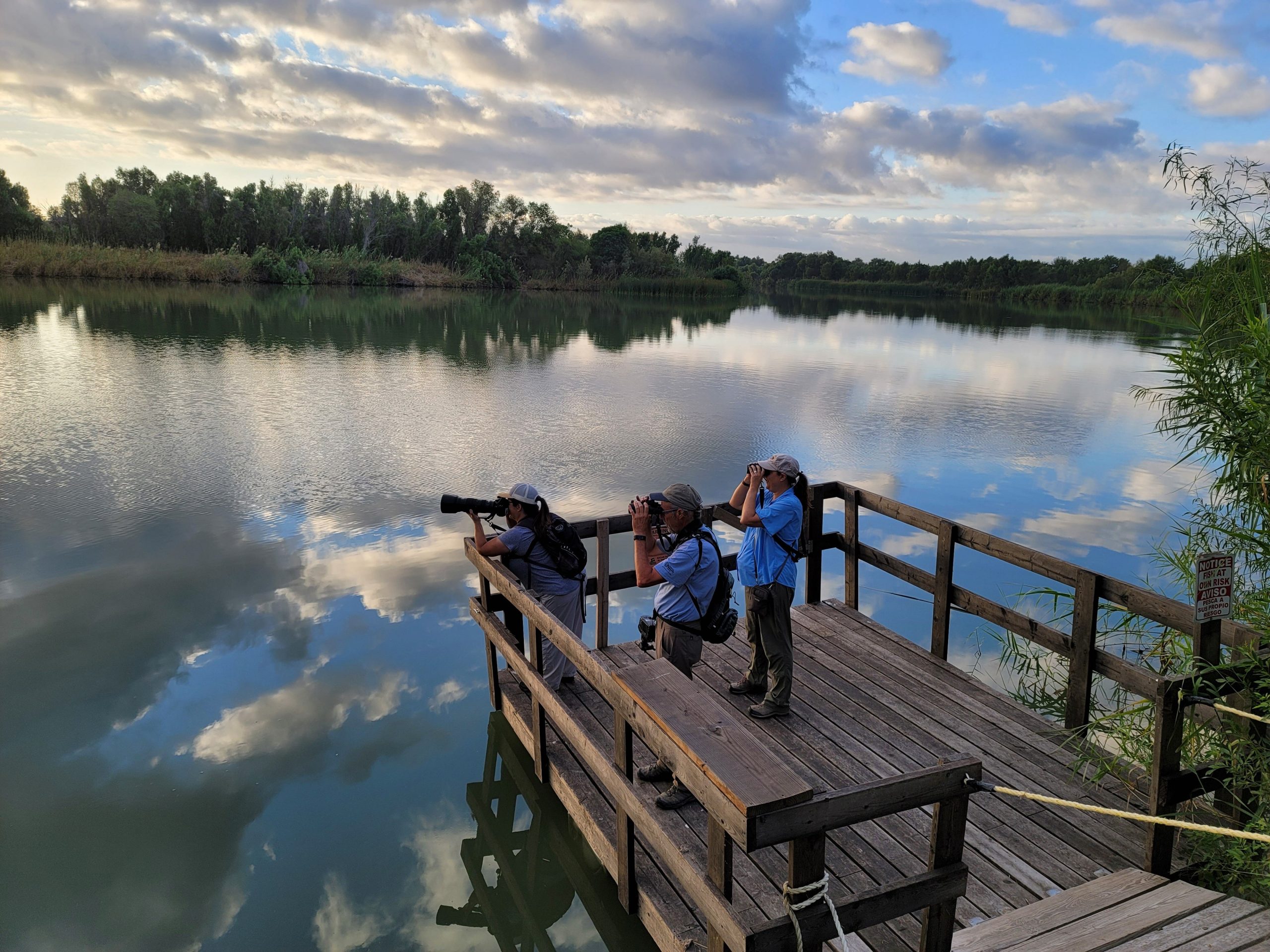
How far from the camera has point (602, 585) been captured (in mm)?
6453

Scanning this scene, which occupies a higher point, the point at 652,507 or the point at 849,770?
the point at 652,507

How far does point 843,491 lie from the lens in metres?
7.08

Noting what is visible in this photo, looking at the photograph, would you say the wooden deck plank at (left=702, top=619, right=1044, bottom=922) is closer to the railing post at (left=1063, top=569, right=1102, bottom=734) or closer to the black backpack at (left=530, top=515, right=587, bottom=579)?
the railing post at (left=1063, top=569, right=1102, bottom=734)

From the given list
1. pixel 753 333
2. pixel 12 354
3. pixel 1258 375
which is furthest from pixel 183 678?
Result: pixel 753 333

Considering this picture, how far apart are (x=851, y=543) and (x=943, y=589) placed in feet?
3.33

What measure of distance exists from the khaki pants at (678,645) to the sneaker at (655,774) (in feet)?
1.85

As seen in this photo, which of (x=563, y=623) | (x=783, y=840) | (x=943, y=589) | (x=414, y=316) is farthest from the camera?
(x=414, y=316)

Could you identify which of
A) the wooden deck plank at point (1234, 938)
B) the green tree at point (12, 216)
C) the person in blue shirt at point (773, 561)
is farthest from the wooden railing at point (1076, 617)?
the green tree at point (12, 216)

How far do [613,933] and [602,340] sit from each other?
30.3m

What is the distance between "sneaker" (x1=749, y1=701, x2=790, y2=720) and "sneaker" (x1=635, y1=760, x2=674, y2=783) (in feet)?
2.72

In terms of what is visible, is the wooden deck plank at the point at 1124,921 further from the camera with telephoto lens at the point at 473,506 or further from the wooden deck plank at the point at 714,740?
the camera with telephoto lens at the point at 473,506

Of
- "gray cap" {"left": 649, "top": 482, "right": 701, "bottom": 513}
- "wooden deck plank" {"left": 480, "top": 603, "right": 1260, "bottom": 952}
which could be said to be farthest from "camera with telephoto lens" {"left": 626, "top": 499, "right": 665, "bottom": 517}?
"wooden deck plank" {"left": 480, "top": 603, "right": 1260, "bottom": 952}

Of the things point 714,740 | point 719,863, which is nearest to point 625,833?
point 719,863

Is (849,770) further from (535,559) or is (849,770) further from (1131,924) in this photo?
(535,559)
